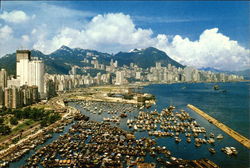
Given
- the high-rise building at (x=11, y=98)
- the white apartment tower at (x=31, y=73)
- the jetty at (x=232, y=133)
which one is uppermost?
the white apartment tower at (x=31, y=73)

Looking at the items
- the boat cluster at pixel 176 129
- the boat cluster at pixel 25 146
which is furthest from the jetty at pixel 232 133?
the boat cluster at pixel 25 146

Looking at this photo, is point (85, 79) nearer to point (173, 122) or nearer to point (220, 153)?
point (173, 122)

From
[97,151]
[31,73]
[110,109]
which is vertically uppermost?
[31,73]

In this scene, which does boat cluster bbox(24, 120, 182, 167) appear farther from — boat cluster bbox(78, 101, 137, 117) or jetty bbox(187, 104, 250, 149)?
boat cluster bbox(78, 101, 137, 117)

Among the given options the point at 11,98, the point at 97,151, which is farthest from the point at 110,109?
the point at 97,151

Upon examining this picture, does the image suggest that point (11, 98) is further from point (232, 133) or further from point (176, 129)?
point (232, 133)

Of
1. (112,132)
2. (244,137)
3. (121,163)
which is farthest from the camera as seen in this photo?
(112,132)

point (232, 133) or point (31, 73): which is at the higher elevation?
point (31, 73)

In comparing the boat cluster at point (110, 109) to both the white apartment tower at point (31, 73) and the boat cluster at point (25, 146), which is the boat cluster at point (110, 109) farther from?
the boat cluster at point (25, 146)

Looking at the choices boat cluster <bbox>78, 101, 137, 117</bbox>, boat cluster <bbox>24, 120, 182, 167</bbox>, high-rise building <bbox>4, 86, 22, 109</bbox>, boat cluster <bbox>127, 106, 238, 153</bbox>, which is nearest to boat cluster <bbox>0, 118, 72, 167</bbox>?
boat cluster <bbox>24, 120, 182, 167</bbox>

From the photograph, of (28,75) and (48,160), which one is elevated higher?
(28,75)

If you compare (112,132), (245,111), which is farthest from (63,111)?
(245,111)
